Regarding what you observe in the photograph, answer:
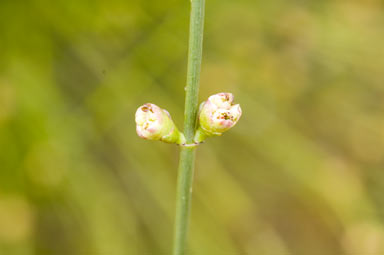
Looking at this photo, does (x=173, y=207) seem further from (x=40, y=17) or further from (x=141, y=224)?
(x=40, y=17)

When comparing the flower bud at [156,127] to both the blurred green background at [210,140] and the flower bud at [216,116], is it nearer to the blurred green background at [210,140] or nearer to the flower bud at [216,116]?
the flower bud at [216,116]

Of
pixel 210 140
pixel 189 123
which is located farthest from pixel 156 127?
pixel 210 140

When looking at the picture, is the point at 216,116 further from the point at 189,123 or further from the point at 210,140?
the point at 210,140

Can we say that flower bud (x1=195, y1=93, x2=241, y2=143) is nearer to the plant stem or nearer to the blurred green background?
the plant stem

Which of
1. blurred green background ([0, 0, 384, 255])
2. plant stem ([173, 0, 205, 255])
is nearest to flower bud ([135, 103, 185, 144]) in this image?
plant stem ([173, 0, 205, 255])

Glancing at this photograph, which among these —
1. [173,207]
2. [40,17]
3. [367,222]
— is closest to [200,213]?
[173,207]

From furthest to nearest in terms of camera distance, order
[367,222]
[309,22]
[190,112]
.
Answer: [309,22] < [367,222] < [190,112]

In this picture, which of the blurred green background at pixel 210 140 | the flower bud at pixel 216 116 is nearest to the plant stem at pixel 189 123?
the flower bud at pixel 216 116
